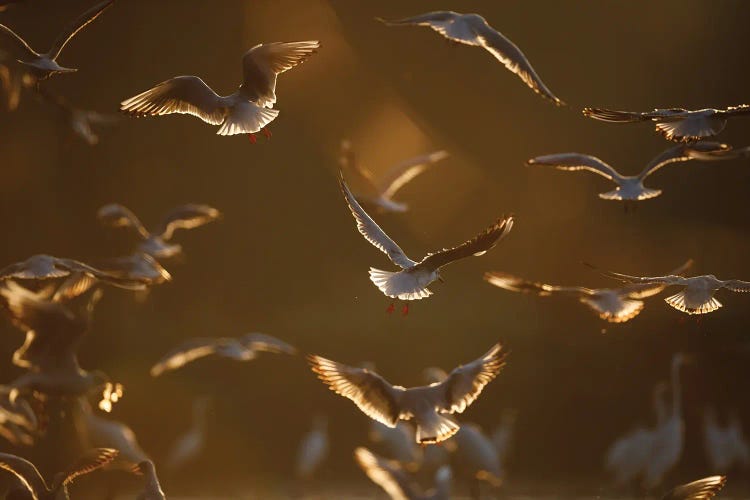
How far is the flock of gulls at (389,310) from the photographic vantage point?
384 cm

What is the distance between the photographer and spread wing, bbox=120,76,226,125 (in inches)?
159

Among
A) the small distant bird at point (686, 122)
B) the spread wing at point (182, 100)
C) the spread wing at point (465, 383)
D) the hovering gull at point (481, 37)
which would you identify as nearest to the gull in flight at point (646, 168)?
the hovering gull at point (481, 37)

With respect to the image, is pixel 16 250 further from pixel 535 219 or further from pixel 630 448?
pixel 630 448

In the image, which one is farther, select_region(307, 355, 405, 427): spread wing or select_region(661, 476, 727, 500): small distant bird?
select_region(661, 476, 727, 500): small distant bird

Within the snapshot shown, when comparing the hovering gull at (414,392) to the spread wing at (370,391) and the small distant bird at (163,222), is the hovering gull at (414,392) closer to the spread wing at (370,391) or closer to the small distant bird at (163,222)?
the spread wing at (370,391)

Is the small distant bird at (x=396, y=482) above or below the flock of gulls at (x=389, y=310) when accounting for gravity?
below

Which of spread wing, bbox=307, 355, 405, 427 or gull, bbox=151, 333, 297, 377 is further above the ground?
gull, bbox=151, 333, 297, 377

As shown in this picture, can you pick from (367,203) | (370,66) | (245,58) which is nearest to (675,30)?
(370,66)

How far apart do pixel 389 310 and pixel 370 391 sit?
0.33m

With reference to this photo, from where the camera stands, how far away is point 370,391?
385 centimetres

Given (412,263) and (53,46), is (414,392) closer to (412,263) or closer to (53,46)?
(412,263)

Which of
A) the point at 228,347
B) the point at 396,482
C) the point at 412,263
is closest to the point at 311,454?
the point at 228,347

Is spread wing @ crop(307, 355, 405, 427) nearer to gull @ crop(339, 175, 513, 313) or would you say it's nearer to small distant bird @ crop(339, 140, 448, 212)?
gull @ crop(339, 175, 513, 313)

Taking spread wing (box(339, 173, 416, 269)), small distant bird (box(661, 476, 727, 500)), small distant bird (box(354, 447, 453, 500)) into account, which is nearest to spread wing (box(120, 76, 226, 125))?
spread wing (box(339, 173, 416, 269))
